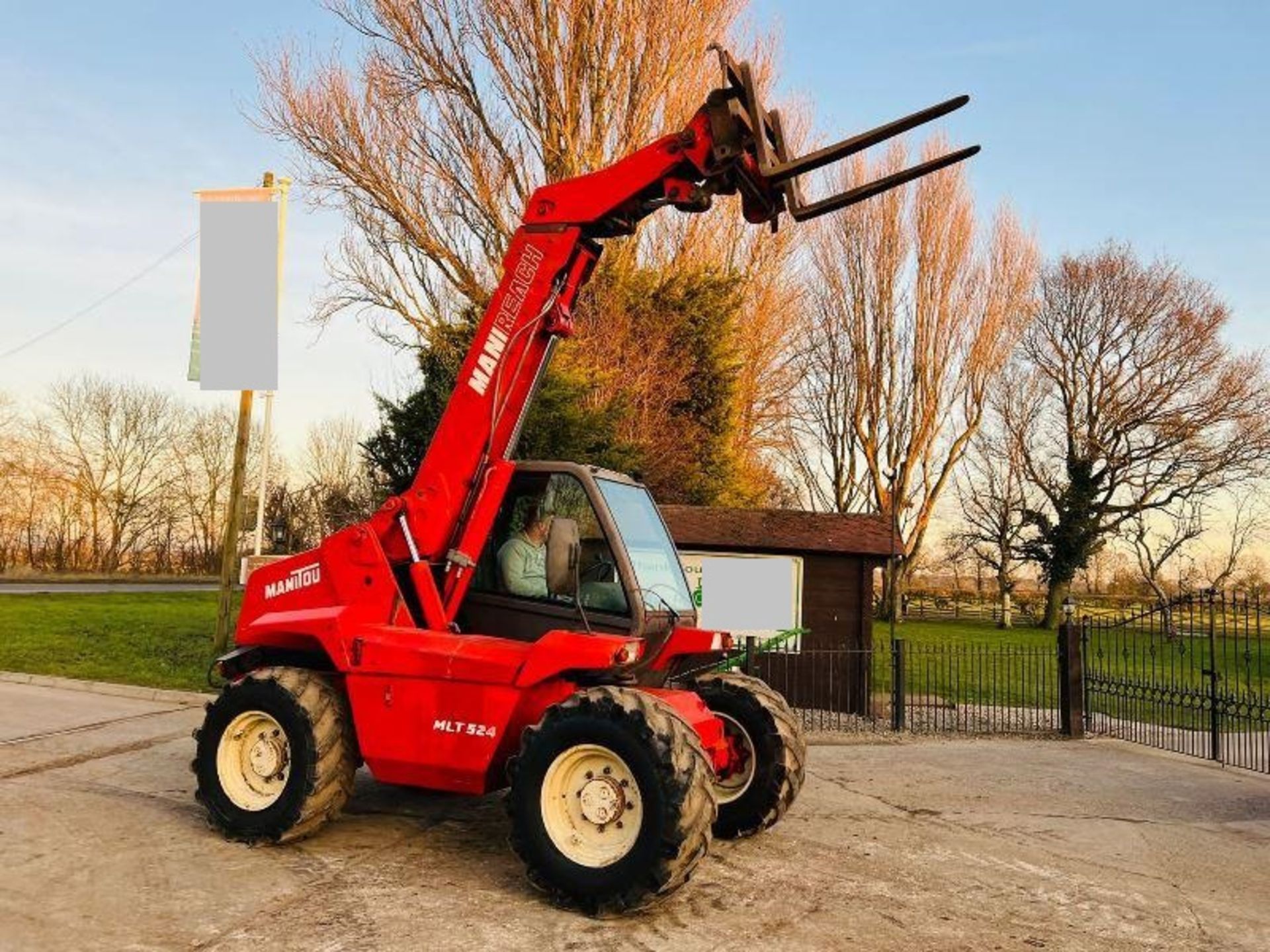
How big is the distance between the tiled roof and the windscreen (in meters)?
6.25

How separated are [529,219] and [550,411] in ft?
30.8

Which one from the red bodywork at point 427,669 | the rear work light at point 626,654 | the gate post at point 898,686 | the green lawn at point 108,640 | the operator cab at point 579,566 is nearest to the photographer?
the rear work light at point 626,654

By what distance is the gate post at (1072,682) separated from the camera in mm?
11758

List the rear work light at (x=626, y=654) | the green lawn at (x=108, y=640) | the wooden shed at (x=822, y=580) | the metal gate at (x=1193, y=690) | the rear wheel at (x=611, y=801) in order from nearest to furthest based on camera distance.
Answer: the rear wheel at (x=611, y=801), the rear work light at (x=626, y=654), the metal gate at (x=1193, y=690), the wooden shed at (x=822, y=580), the green lawn at (x=108, y=640)

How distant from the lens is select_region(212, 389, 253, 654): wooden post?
13312 mm

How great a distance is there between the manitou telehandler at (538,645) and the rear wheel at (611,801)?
1 cm

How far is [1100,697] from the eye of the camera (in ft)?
42.4

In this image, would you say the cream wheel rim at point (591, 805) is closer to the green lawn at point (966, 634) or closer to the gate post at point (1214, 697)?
the gate post at point (1214, 697)

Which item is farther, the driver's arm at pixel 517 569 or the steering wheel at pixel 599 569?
the driver's arm at pixel 517 569

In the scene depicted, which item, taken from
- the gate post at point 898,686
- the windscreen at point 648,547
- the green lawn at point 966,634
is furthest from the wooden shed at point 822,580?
the green lawn at point 966,634

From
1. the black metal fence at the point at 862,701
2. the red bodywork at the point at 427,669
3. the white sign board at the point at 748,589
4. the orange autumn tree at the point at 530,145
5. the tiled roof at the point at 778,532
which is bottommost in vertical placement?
the black metal fence at the point at 862,701

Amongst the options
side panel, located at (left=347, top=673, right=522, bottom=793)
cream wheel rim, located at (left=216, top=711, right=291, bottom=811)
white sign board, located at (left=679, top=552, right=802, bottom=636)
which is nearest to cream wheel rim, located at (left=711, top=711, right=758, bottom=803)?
side panel, located at (left=347, top=673, right=522, bottom=793)

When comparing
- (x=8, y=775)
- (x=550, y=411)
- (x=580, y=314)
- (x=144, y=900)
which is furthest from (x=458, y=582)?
(x=580, y=314)

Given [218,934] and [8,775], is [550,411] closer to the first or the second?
[8,775]
